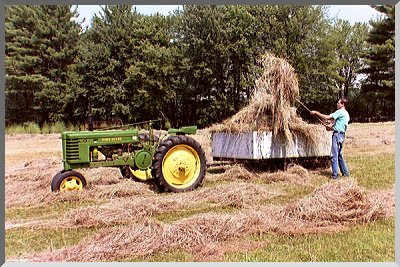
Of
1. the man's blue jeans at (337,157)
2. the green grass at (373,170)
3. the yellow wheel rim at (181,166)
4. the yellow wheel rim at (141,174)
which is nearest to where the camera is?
the green grass at (373,170)

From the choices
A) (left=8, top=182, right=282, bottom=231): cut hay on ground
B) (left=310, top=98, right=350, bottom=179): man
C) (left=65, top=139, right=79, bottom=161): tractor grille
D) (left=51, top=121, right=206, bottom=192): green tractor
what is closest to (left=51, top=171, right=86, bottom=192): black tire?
(left=51, top=121, right=206, bottom=192): green tractor

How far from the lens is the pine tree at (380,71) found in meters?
7.25

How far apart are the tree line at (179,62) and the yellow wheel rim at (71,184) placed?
1.62 m

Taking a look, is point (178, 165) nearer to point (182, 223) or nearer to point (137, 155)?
point (137, 155)

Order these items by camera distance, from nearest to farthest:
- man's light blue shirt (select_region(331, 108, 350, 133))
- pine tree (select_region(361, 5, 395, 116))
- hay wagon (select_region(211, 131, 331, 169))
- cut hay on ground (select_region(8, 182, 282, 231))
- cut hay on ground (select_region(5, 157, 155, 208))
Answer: cut hay on ground (select_region(8, 182, 282, 231)), cut hay on ground (select_region(5, 157, 155, 208)), pine tree (select_region(361, 5, 395, 116)), man's light blue shirt (select_region(331, 108, 350, 133)), hay wagon (select_region(211, 131, 331, 169))

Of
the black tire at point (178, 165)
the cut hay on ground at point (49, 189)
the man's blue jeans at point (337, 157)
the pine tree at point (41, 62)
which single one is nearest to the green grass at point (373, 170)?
the man's blue jeans at point (337, 157)

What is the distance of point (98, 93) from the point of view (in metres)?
10.5

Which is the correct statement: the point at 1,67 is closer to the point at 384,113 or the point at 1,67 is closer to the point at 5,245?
the point at 5,245

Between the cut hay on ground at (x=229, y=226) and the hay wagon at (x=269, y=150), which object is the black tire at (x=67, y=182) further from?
the hay wagon at (x=269, y=150)

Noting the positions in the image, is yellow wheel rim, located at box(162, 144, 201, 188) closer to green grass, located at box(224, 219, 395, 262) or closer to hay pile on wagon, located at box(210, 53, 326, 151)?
hay pile on wagon, located at box(210, 53, 326, 151)

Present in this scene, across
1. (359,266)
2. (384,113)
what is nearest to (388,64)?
(384,113)

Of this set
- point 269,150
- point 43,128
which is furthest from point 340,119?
point 43,128

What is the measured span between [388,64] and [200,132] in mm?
3967

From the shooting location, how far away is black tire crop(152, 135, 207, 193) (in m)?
6.70
